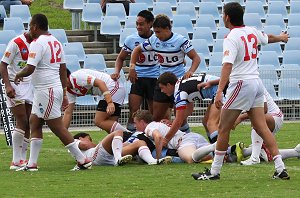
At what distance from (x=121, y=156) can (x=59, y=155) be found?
6.47 ft

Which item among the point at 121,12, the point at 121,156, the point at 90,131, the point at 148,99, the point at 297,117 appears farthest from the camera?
the point at 121,12

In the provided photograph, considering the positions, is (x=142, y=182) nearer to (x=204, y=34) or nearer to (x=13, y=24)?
(x=13, y=24)

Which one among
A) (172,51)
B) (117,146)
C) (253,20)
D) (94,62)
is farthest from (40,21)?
(253,20)

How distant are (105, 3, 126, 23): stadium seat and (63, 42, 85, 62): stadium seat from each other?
7.41ft

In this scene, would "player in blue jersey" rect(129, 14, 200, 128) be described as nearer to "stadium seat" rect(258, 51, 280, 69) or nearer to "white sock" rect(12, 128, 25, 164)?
"white sock" rect(12, 128, 25, 164)

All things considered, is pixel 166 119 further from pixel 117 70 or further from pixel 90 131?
pixel 90 131

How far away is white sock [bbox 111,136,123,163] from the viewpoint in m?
13.1

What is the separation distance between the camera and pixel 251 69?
11.0 meters

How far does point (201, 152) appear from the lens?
13.0 metres

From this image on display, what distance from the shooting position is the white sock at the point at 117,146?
13.1 metres

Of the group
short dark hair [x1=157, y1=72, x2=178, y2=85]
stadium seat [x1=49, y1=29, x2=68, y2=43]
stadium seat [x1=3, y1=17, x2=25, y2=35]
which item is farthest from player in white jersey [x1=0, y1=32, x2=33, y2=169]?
stadium seat [x1=3, y1=17, x2=25, y2=35]

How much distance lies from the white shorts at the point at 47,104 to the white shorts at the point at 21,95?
877mm

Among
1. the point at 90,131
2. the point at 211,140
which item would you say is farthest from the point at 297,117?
the point at 211,140

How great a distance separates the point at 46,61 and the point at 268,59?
1069 centimetres
